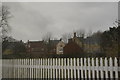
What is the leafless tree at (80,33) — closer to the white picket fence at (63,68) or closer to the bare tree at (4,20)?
the bare tree at (4,20)

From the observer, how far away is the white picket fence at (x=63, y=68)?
236 inches

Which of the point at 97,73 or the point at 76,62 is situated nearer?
the point at 97,73

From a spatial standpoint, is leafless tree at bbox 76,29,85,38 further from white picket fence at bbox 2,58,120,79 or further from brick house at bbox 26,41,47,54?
white picket fence at bbox 2,58,120,79

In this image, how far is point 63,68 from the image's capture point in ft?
24.9

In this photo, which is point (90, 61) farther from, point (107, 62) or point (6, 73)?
point (6, 73)

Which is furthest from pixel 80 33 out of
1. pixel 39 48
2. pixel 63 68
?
pixel 63 68

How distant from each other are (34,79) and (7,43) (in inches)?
699

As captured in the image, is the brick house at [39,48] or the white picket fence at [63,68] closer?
the white picket fence at [63,68]

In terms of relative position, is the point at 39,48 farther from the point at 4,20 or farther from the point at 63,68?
the point at 63,68

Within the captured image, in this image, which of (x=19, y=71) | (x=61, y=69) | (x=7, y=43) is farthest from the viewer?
(x=7, y=43)

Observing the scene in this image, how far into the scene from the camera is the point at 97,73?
6223 mm

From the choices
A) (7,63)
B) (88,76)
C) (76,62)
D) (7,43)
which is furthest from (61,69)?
(7,43)

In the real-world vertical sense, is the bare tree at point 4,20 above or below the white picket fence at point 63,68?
above

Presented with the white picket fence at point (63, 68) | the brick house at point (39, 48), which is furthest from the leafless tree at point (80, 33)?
the white picket fence at point (63, 68)
